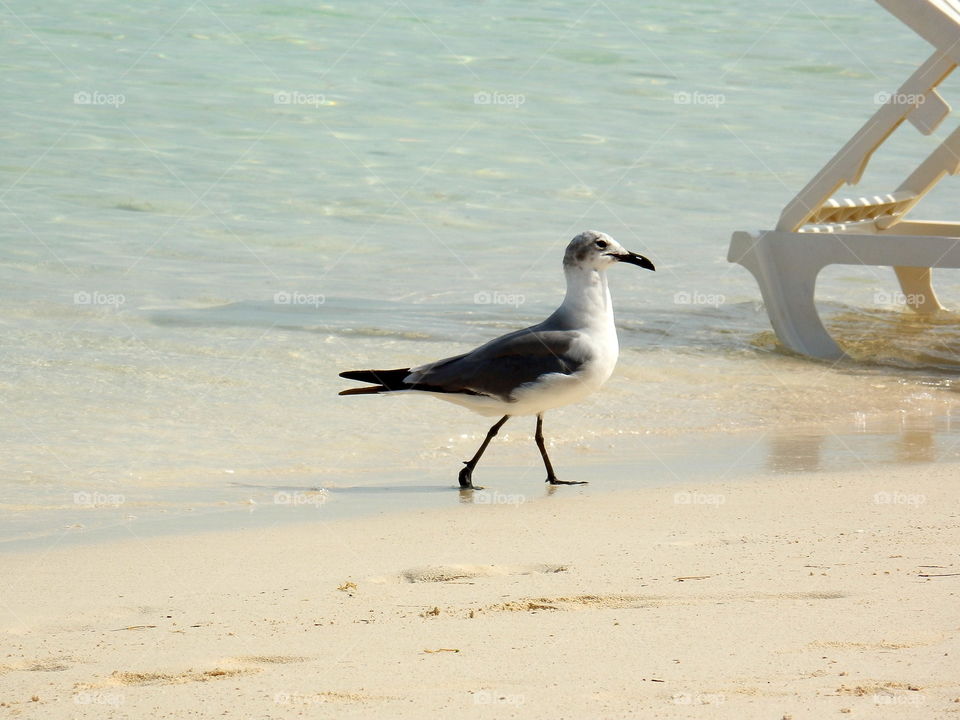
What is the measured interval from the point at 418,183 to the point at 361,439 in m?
6.91

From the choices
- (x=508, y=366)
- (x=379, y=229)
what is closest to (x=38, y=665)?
(x=508, y=366)

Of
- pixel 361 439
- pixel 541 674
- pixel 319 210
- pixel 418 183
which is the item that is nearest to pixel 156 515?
pixel 361 439

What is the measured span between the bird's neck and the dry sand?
831 mm

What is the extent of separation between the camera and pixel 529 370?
5.29 meters

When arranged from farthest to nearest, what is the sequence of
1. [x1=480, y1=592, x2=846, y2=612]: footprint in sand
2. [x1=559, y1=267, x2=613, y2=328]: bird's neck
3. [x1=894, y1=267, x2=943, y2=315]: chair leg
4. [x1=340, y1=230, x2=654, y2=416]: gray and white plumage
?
[x1=894, y1=267, x2=943, y2=315]: chair leg
[x1=559, y1=267, x2=613, y2=328]: bird's neck
[x1=340, y1=230, x2=654, y2=416]: gray and white plumage
[x1=480, y1=592, x2=846, y2=612]: footprint in sand

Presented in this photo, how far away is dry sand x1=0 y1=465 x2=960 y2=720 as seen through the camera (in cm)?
292

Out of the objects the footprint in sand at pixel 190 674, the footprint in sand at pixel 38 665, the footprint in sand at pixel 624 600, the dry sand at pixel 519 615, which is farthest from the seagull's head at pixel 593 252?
the footprint in sand at pixel 38 665

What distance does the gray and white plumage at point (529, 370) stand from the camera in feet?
17.4

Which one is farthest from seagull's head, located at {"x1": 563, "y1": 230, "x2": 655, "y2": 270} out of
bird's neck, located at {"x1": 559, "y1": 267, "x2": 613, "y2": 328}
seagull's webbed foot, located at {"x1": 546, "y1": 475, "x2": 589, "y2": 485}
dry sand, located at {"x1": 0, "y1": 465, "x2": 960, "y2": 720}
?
dry sand, located at {"x1": 0, "y1": 465, "x2": 960, "y2": 720}

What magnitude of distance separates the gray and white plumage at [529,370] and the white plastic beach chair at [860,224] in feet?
8.45

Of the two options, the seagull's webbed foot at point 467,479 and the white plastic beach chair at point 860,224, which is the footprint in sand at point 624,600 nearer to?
the seagull's webbed foot at point 467,479

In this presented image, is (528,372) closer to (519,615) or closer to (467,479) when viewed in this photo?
(467,479)

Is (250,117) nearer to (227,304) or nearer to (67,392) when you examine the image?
(227,304)

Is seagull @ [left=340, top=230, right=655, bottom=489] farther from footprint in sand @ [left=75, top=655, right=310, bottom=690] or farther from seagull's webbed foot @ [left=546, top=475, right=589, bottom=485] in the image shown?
footprint in sand @ [left=75, top=655, right=310, bottom=690]
